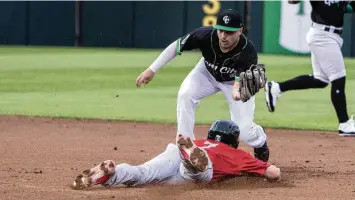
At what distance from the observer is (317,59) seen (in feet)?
34.5

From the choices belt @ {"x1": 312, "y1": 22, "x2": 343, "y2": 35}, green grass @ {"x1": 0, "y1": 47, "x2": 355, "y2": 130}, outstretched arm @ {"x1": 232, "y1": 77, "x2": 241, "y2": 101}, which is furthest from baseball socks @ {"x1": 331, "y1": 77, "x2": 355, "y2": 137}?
outstretched arm @ {"x1": 232, "y1": 77, "x2": 241, "y2": 101}

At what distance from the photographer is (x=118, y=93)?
47.7 ft

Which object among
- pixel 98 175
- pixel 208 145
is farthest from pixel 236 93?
pixel 98 175

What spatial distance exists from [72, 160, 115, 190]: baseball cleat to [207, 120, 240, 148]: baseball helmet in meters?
1.07

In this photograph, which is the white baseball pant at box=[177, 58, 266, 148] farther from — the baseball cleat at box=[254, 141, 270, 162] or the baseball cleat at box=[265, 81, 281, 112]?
the baseball cleat at box=[265, 81, 281, 112]

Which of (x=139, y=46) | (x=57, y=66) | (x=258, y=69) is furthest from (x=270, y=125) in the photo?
(x=139, y=46)

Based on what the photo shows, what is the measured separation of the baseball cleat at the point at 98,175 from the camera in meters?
6.02

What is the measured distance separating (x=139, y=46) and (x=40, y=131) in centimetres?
1749

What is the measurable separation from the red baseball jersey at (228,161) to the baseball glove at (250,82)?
0.51 meters

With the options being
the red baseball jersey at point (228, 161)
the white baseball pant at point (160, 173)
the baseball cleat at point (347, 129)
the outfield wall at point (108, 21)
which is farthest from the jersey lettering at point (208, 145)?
the outfield wall at point (108, 21)

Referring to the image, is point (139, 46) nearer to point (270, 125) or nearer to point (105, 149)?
point (270, 125)

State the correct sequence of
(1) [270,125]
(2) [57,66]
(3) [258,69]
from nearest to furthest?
1. (3) [258,69]
2. (1) [270,125]
3. (2) [57,66]

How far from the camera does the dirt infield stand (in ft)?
20.3

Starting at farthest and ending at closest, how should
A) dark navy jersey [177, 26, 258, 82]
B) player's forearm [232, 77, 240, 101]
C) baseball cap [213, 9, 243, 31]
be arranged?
dark navy jersey [177, 26, 258, 82] < baseball cap [213, 9, 243, 31] < player's forearm [232, 77, 240, 101]
